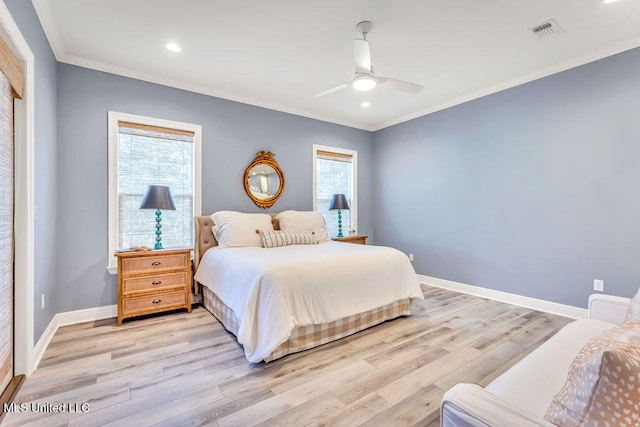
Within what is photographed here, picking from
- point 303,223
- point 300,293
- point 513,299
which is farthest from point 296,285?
point 513,299

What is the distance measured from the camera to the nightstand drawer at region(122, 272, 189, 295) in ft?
9.88

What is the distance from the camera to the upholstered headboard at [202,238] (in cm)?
360

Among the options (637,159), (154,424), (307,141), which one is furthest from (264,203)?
(637,159)

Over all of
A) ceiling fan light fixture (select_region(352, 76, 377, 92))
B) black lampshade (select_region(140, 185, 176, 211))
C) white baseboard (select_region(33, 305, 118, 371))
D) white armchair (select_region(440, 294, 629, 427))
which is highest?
ceiling fan light fixture (select_region(352, 76, 377, 92))

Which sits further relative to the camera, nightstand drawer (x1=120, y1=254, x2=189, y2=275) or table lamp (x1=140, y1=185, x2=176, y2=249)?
table lamp (x1=140, y1=185, x2=176, y2=249)

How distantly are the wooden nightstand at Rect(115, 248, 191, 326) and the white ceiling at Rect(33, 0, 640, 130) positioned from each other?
2.06m

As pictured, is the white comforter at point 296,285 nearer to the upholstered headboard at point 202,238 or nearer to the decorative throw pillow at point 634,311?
the upholstered headboard at point 202,238

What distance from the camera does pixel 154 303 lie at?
315cm

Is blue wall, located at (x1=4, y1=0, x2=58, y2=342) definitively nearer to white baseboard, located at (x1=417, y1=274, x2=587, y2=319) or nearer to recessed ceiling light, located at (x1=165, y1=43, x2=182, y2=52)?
recessed ceiling light, located at (x1=165, y1=43, x2=182, y2=52)

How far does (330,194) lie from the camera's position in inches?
Result: 203

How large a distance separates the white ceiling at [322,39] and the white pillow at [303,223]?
1695 millimetres

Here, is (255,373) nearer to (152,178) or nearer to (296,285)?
(296,285)

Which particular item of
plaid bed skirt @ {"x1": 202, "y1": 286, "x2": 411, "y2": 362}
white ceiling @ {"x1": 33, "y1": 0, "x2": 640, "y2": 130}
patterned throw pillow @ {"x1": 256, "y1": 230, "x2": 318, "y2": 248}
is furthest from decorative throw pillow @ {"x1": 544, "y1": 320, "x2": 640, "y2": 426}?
patterned throw pillow @ {"x1": 256, "y1": 230, "x2": 318, "y2": 248}

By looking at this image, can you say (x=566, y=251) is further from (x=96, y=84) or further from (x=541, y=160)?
(x=96, y=84)
